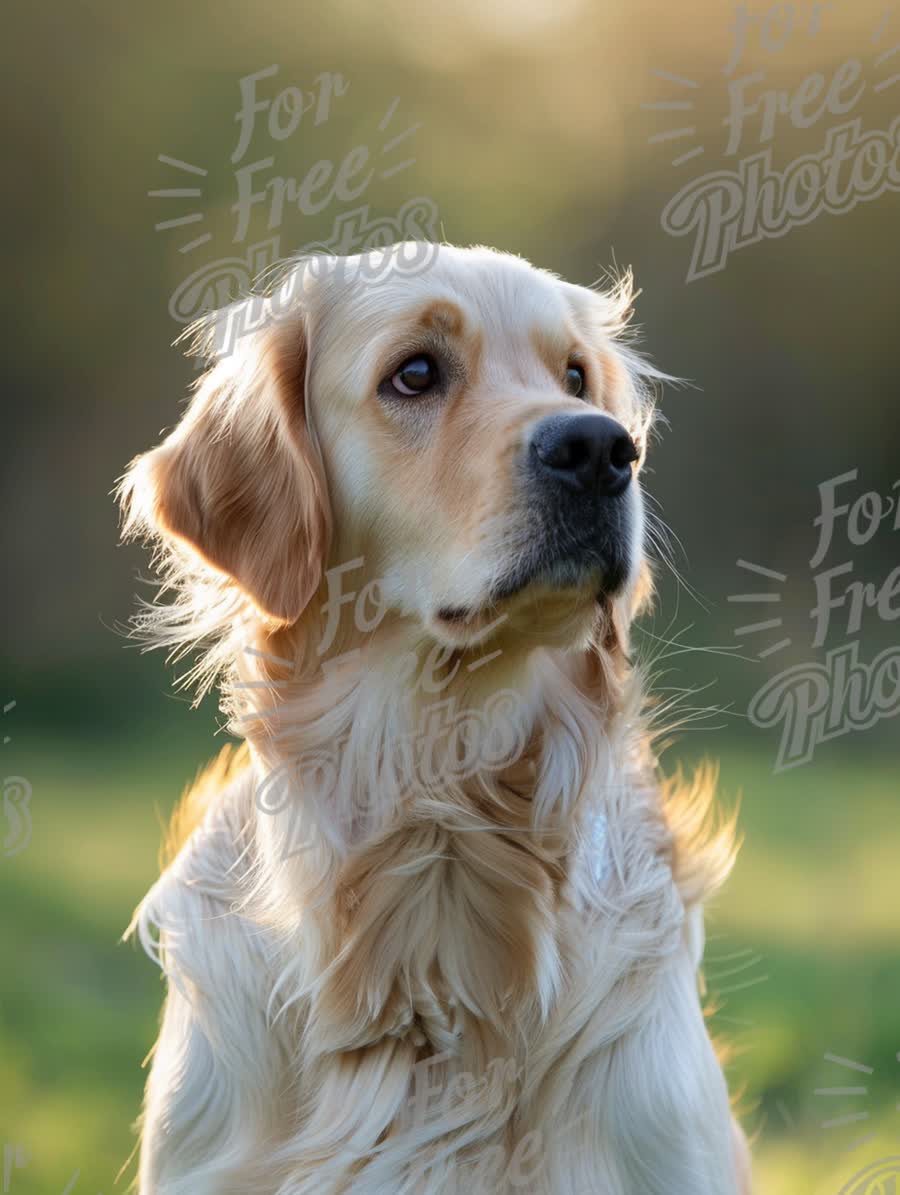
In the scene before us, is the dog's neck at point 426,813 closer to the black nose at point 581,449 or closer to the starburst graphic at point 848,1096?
the black nose at point 581,449

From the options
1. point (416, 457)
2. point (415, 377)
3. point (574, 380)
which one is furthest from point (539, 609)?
point (574, 380)

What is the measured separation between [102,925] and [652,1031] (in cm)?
416

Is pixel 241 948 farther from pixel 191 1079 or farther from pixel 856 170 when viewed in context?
pixel 856 170

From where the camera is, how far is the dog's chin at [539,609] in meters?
2.46

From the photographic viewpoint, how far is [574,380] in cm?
297

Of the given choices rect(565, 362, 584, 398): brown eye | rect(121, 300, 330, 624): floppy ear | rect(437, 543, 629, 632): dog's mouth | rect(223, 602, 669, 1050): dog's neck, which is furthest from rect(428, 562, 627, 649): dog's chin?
rect(565, 362, 584, 398): brown eye

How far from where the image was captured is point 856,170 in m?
3.75

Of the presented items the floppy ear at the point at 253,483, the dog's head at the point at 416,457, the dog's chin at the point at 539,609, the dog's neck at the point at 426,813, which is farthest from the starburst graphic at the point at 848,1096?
the floppy ear at the point at 253,483

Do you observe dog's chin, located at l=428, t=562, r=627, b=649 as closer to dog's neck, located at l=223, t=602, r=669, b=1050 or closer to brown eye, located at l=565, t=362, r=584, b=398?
dog's neck, located at l=223, t=602, r=669, b=1050

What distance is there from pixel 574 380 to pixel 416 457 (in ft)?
1.71

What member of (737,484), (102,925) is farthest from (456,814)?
(737,484)

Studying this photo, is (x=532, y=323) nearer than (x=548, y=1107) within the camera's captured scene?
No

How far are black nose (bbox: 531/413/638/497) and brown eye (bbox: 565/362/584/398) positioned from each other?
511 millimetres

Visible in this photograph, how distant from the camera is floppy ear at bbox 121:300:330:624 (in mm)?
2715
